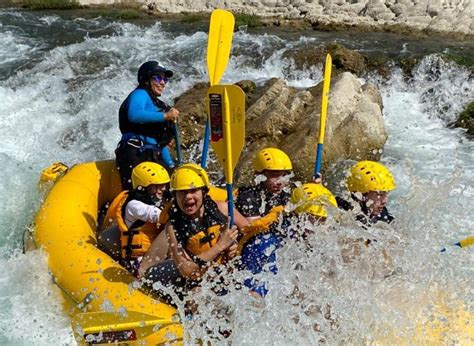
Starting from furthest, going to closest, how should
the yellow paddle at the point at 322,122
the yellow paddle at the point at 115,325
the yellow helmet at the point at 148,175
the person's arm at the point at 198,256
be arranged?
the yellow paddle at the point at 322,122, the yellow helmet at the point at 148,175, the person's arm at the point at 198,256, the yellow paddle at the point at 115,325

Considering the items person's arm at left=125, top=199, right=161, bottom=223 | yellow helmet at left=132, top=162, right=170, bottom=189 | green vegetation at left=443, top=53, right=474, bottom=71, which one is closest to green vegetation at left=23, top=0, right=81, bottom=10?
green vegetation at left=443, top=53, right=474, bottom=71

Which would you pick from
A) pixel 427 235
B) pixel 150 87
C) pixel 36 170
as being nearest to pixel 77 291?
pixel 150 87

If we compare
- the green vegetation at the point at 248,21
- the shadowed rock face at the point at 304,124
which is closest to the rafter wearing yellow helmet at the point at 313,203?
the shadowed rock face at the point at 304,124

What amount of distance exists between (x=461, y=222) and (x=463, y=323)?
8.31 feet

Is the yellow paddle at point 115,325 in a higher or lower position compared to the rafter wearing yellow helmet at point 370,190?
lower

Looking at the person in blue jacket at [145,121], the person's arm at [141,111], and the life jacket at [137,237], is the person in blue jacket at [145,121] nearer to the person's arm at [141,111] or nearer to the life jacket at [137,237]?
the person's arm at [141,111]

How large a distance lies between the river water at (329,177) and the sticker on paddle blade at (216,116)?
3.07ft

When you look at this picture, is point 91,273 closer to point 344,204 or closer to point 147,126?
point 147,126

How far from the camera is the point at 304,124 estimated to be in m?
6.99

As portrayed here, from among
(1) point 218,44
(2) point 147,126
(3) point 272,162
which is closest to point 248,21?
(1) point 218,44

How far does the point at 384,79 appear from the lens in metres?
9.80

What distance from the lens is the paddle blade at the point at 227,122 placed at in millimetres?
3945

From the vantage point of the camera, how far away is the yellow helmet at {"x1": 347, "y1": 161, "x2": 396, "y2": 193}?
13.1 ft

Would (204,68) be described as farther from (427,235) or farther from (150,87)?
(427,235)
